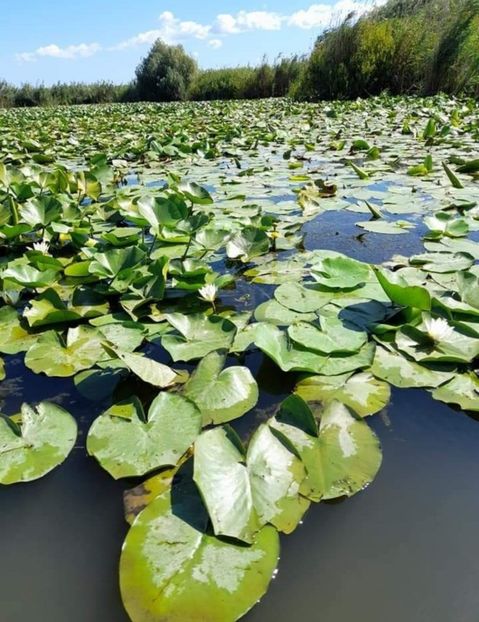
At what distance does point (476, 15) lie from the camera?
24.8 feet

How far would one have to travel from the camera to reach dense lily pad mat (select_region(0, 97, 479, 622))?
664 mm

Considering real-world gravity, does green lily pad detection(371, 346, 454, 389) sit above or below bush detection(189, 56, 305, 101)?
below

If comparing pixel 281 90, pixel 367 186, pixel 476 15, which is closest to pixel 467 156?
pixel 367 186

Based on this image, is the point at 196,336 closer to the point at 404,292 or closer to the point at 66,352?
the point at 66,352

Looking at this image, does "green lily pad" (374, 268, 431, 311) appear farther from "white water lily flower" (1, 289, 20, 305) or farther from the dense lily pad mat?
"white water lily flower" (1, 289, 20, 305)

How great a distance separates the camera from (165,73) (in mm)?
20500

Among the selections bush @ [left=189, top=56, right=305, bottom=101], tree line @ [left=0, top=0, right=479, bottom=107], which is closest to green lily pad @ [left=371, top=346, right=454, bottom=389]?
tree line @ [left=0, top=0, right=479, bottom=107]

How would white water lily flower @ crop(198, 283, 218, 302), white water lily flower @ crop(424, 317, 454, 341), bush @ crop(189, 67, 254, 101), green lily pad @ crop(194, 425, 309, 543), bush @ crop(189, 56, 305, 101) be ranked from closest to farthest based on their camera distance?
1. green lily pad @ crop(194, 425, 309, 543)
2. white water lily flower @ crop(424, 317, 454, 341)
3. white water lily flower @ crop(198, 283, 218, 302)
4. bush @ crop(189, 56, 305, 101)
5. bush @ crop(189, 67, 254, 101)

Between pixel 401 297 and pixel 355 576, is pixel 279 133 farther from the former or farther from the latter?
pixel 355 576

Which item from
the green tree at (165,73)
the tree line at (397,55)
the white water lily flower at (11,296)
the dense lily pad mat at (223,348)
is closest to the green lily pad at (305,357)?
the dense lily pad mat at (223,348)

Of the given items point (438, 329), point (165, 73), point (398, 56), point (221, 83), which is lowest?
point (438, 329)

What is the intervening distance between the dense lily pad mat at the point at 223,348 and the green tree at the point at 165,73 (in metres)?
19.6

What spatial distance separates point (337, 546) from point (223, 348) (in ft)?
1.69

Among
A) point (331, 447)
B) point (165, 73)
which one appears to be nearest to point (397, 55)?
point (331, 447)
